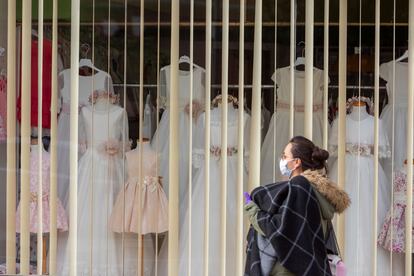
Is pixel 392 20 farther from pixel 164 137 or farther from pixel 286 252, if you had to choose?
pixel 286 252

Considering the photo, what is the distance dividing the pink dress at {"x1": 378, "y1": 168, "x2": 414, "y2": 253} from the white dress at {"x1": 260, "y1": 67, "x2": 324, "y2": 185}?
55 cm

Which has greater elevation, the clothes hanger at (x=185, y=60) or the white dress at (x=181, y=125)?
the clothes hanger at (x=185, y=60)

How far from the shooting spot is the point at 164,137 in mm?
5363

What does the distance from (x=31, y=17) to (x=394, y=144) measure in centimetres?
242

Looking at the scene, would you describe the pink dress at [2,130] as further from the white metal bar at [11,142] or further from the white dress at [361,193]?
the white dress at [361,193]

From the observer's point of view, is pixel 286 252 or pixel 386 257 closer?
pixel 286 252

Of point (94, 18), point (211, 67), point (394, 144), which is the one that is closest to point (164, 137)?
point (211, 67)

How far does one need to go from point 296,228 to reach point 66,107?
2111mm

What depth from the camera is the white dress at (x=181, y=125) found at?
5297 millimetres

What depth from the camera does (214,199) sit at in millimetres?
→ 5270

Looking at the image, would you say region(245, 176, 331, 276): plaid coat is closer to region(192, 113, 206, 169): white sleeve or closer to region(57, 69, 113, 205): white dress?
region(192, 113, 206, 169): white sleeve

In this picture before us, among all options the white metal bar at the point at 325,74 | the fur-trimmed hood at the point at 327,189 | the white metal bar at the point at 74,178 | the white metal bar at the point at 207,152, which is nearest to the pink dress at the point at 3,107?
the white metal bar at the point at 74,178

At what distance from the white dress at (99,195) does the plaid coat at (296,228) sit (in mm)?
1708

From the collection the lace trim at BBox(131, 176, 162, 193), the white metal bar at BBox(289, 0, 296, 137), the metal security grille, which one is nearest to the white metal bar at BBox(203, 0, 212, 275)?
the metal security grille
